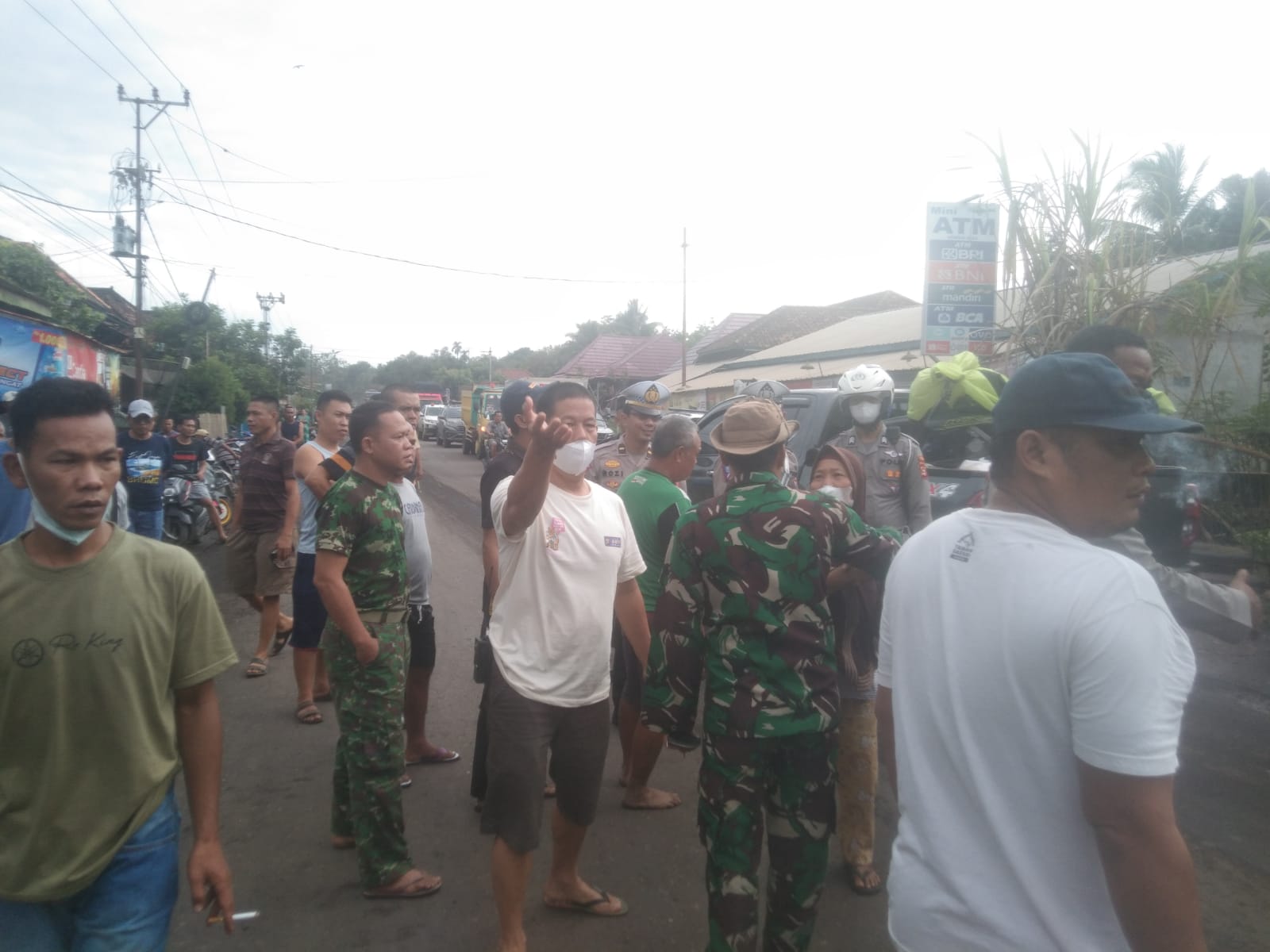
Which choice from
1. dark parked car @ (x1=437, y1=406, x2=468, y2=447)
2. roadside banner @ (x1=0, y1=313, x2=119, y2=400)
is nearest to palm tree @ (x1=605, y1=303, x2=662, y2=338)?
dark parked car @ (x1=437, y1=406, x2=468, y2=447)

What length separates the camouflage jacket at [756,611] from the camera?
2523mm

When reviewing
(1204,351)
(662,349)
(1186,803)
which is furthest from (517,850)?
(662,349)

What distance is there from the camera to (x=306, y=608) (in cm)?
509

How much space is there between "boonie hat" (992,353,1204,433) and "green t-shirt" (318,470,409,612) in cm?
263

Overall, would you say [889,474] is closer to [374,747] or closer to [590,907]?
[590,907]

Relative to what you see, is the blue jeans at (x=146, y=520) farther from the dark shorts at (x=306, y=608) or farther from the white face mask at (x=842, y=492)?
the white face mask at (x=842, y=492)

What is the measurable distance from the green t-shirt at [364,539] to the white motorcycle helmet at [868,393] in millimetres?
2326

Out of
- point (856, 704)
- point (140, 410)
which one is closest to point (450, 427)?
point (140, 410)

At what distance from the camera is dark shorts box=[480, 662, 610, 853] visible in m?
2.84

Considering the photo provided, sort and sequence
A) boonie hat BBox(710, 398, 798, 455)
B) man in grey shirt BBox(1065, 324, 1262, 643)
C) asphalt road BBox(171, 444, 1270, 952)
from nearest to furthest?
man in grey shirt BBox(1065, 324, 1262, 643), boonie hat BBox(710, 398, 798, 455), asphalt road BBox(171, 444, 1270, 952)

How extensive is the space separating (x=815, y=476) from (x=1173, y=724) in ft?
7.86

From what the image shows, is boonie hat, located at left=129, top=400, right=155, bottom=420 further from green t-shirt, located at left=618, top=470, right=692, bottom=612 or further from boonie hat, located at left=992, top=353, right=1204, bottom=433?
boonie hat, located at left=992, top=353, right=1204, bottom=433

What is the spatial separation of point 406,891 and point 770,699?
185 cm

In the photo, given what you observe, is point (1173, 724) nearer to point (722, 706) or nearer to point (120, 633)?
point (722, 706)
